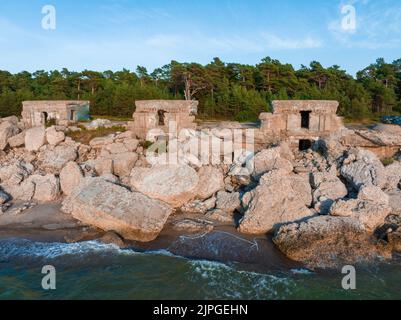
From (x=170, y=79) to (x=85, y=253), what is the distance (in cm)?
3293

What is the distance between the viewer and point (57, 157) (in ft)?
63.2

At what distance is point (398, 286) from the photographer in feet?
33.9

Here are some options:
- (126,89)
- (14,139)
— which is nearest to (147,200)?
(14,139)

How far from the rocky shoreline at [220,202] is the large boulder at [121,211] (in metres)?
0.04

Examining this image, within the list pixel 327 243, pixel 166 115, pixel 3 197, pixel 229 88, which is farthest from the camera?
pixel 229 88

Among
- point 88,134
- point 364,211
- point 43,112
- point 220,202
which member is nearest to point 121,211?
point 220,202

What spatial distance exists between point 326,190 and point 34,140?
1640cm

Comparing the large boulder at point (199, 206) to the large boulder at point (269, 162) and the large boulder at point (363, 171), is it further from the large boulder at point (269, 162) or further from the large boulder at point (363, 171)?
the large boulder at point (363, 171)

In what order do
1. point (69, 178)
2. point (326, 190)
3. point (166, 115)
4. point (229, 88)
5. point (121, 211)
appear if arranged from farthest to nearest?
1. point (229, 88)
2. point (166, 115)
3. point (69, 178)
4. point (326, 190)
5. point (121, 211)

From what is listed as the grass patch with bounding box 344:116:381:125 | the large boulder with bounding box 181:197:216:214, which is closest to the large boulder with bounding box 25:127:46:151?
the large boulder with bounding box 181:197:216:214

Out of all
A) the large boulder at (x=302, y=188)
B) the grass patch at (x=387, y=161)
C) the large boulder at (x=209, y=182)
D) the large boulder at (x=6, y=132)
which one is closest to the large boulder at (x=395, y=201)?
the grass patch at (x=387, y=161)

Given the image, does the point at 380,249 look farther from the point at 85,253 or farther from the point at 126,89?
the point at 126,89

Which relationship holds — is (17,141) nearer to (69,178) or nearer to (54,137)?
(54,137)

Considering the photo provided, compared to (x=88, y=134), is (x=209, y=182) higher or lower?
lower
